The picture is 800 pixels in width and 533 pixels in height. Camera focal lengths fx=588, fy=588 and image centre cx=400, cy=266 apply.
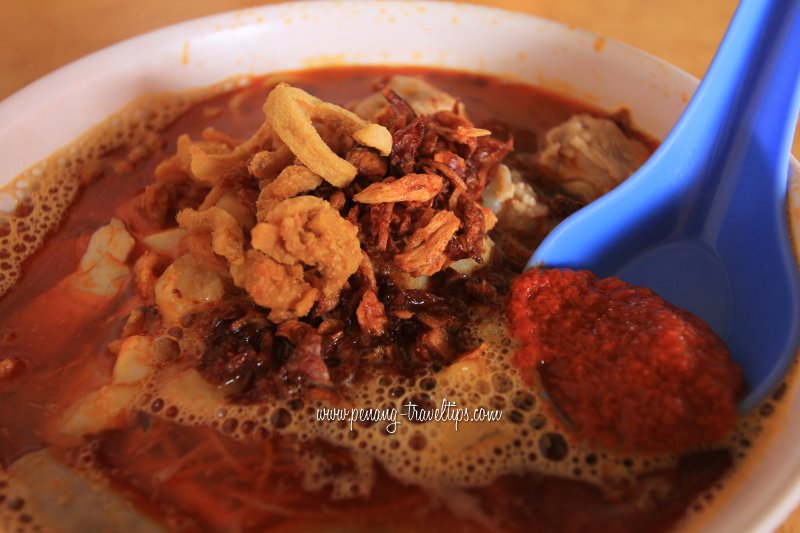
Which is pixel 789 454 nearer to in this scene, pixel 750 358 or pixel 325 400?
pixel 750 358

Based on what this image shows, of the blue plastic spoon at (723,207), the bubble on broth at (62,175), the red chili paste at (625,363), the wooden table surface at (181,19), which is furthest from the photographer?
the wooden table surface at (181,19)

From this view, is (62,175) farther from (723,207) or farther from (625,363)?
(723,207)

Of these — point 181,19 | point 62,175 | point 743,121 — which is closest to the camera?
point 743,121

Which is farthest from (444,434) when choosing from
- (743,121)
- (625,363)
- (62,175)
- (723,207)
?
(62,175)

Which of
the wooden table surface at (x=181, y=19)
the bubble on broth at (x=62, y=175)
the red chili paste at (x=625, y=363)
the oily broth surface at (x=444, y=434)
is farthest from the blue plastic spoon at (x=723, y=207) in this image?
the bubble on broth at (x=62, y=175)

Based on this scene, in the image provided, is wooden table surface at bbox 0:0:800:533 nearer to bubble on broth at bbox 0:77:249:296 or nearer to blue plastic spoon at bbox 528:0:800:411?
bubble on broth at bbox 0:77:249:296

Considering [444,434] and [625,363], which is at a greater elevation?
[625,363]

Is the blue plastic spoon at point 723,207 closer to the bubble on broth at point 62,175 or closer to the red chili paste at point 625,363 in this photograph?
the red chili paste at point 625,363

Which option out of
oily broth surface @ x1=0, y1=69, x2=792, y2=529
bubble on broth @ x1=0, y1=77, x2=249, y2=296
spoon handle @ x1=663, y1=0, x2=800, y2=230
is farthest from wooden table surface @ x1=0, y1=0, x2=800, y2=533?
oily broth surface @ x1=0, y1=69, x2=792, y2=529
